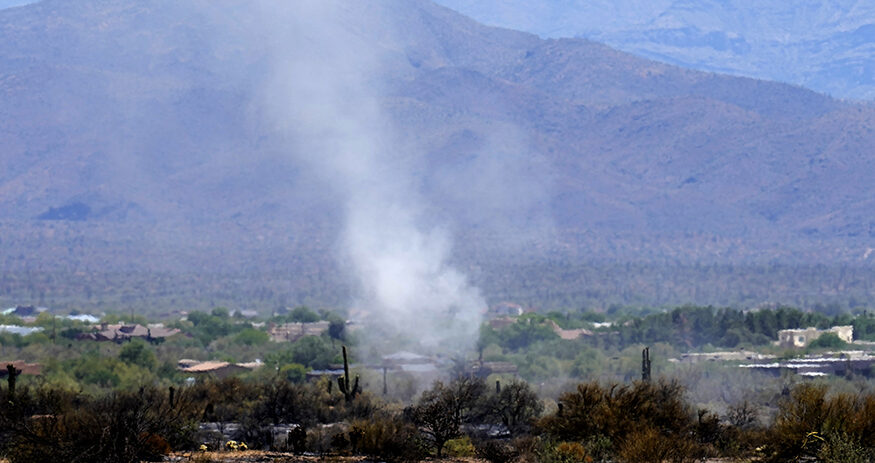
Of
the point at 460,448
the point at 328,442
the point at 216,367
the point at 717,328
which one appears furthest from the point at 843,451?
the point at 717,328

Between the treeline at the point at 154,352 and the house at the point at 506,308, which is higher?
the house at the point at 506,308

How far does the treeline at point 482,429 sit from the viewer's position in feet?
86.6

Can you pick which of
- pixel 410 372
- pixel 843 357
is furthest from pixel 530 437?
pixel 843 357

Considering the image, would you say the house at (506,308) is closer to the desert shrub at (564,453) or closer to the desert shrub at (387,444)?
the desert shrub at (387,444)

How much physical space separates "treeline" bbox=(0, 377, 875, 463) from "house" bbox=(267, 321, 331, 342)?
223 feet

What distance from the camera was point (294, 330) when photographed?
411 feet

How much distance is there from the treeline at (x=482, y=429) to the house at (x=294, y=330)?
68.0 meters

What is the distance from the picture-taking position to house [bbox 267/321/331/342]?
11719 centimetres

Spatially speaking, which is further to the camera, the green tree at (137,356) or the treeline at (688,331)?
the treeline at (688,331)

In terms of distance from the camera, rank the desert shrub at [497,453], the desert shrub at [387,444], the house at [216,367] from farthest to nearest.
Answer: the house at [216,367], the desert shrub at [497,453], the desert shrub at [387,444]

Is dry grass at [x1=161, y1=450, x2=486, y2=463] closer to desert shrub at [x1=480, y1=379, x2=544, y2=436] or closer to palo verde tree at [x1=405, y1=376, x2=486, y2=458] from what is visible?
palo verde tree at [x1=405, y1=376, x2=486, y2=458]

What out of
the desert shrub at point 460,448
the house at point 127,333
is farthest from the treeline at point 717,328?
the desert shrub at point 460,448

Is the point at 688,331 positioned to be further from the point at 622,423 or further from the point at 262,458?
the point at 262,458

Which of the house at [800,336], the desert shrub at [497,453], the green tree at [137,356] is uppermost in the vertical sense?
the house at [800,336]
